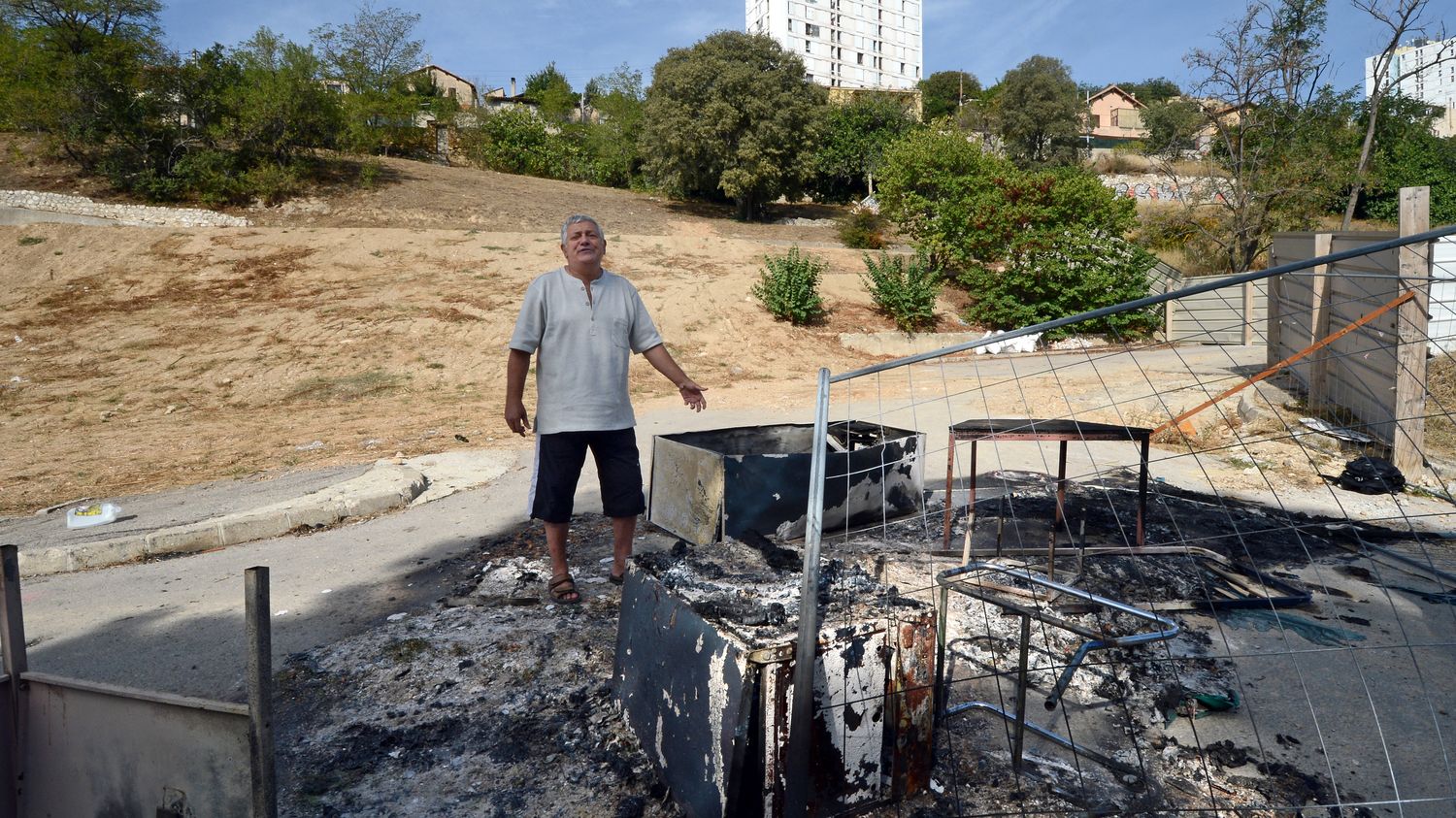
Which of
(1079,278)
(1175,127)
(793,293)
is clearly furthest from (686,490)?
(1175,127)

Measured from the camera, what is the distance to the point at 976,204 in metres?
20.7

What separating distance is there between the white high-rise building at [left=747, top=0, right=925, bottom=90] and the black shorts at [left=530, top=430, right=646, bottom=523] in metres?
76.2

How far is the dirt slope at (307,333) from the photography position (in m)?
9.88

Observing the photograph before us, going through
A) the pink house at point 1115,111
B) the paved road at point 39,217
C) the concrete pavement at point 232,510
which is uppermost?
the pink house at point 1115,111

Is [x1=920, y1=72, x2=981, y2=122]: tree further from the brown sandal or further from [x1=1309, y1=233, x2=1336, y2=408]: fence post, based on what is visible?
the brown sandal

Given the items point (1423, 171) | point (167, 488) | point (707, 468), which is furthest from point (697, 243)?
point (1423, 171)

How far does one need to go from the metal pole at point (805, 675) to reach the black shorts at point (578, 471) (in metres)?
1.86

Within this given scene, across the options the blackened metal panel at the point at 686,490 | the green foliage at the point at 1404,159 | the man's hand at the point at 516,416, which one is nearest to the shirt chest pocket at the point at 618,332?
the man's hand at the point at 516,416

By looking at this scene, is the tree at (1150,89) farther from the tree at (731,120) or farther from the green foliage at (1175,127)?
the tree at (731,120)

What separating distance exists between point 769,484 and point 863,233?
24205 mm

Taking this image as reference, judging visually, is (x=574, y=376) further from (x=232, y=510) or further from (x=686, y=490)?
(x=232, y=510)

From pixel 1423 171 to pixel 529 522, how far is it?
148 ft

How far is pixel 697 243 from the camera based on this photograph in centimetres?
2467

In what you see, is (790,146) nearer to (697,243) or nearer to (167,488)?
(697,243)
